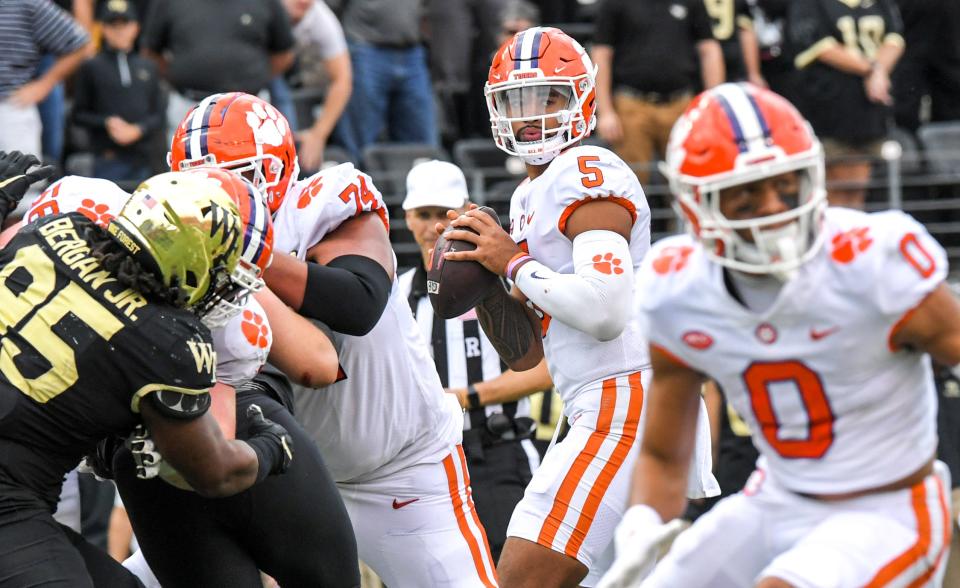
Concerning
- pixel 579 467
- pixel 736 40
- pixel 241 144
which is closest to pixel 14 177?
pixel 241 144

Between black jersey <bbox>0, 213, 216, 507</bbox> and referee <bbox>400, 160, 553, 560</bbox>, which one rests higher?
black jersey <bbox>0, 213, 216, 507</bbox>

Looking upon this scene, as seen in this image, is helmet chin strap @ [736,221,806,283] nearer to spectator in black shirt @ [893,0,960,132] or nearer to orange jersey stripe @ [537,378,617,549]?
orange jersey stripe @ [537,378,617,549]

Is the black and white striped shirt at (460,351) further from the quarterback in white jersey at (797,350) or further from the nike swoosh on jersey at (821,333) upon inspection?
the nike swoosh on jersey at (821,333)

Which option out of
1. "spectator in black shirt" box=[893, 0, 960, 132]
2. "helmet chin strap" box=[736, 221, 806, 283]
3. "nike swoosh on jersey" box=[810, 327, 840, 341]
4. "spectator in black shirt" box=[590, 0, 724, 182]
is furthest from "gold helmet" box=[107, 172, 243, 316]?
"spectator in black shirt" box=[893, 0, 960, 132]

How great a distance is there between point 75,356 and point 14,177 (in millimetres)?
949

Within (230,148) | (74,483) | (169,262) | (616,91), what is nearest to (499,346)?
(230,148)

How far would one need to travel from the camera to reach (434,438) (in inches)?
177

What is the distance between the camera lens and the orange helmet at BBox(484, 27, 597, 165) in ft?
15.0

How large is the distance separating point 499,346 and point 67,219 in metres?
1.56

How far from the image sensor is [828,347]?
3217mm

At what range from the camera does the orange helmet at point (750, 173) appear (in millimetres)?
3174

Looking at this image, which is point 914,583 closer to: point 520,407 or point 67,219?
point 67,219

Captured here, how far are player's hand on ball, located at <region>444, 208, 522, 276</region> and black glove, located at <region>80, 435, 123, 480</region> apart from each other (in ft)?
3.61

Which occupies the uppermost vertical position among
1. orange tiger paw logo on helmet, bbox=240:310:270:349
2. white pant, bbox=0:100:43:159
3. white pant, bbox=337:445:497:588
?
orange tiger paw logo on helmet, bbox=240:310:270:349
